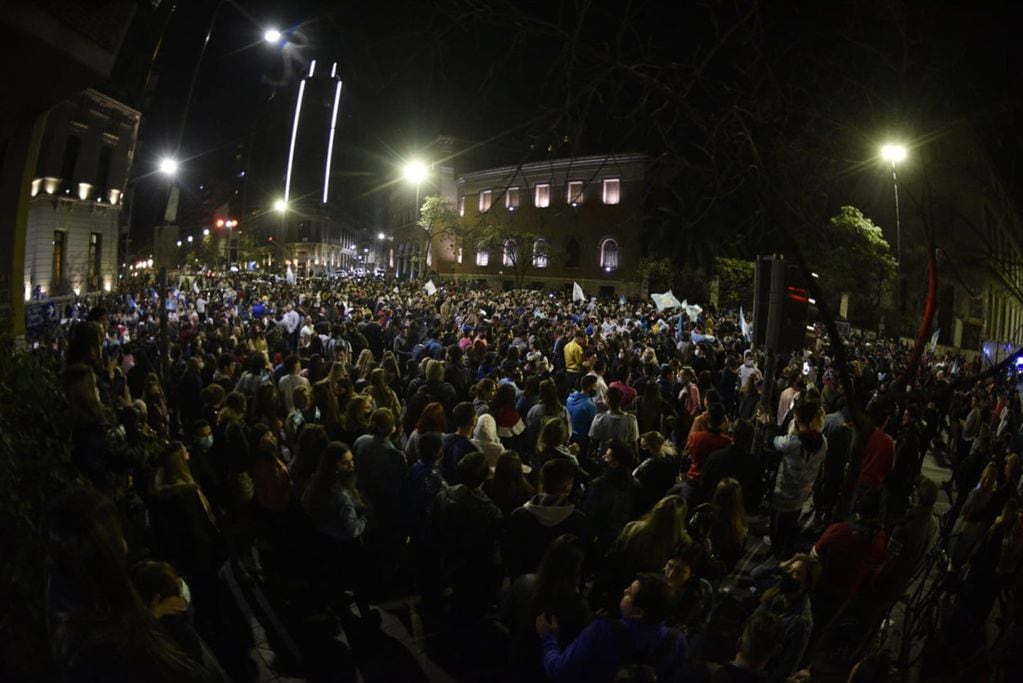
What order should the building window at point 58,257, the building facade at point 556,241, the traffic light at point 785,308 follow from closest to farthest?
1. the traffic light at point 785,308
2. the building window at point 58,257
3. the building facade at point 556,241

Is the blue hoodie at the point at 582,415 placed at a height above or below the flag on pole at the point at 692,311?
below

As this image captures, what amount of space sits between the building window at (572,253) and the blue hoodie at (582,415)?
49937 millimetres

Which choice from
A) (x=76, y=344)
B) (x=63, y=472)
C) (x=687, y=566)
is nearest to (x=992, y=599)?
(x=687, y=566)

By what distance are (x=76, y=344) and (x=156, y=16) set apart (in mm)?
6271

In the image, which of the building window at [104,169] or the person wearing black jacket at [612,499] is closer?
the person wearing black jacket at [612,499]

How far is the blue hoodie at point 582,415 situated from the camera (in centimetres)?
769

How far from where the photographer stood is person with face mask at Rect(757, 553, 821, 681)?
10.7 ft

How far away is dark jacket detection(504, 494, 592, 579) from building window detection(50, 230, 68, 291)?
821 inches

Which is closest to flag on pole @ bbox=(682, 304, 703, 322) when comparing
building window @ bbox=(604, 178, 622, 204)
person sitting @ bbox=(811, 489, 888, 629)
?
person sitting @ bbox=(811, 489, 888, 629)

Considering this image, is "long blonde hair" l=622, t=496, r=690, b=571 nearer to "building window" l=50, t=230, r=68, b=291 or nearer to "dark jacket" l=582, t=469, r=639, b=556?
"dark jacket" l=582, t=469, r=639, b=556

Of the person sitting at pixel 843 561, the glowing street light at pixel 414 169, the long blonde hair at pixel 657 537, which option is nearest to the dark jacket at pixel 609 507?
the long blonde hair at pixel 657 537

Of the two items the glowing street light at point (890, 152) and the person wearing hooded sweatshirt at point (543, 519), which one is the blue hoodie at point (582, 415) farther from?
the glowing street light at point (890, 152)

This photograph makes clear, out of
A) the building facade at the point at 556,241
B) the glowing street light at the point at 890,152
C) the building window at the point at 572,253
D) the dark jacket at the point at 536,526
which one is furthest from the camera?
the building window at the point at 572,253

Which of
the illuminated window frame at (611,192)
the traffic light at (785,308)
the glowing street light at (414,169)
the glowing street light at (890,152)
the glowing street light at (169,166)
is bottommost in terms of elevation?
the traffic light at (785,308)
